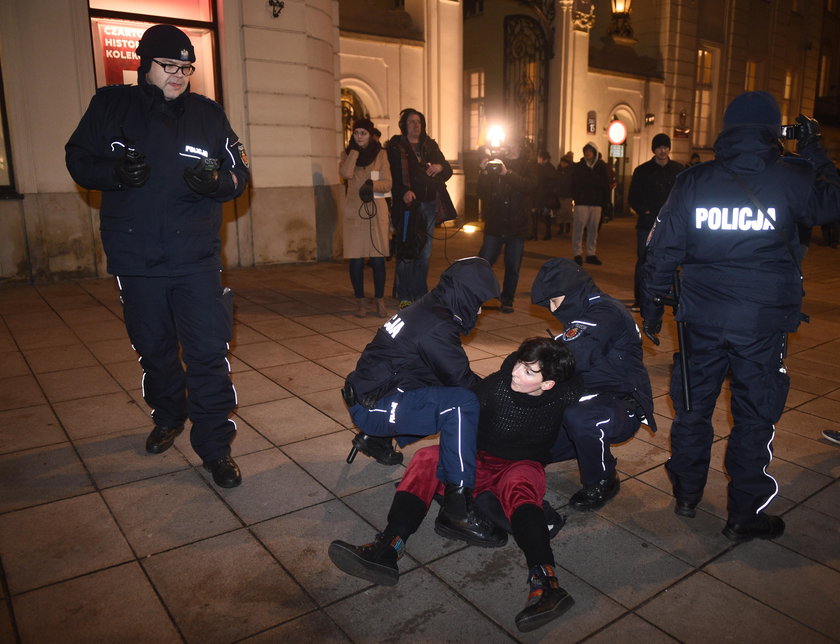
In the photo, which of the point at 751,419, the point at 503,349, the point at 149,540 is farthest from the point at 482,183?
the point at 149,540

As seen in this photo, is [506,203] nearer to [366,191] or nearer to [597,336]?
[366,191]

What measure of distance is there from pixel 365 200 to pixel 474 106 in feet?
51.1

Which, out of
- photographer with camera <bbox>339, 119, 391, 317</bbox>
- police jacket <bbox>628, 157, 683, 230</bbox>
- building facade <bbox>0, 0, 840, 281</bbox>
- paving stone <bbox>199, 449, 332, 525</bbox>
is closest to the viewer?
paving stone <bbox>199, 449, 332, 525</bbox>

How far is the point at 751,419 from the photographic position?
2959mm

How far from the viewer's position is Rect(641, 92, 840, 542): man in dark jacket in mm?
2846

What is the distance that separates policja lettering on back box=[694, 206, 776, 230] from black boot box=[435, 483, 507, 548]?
1.58 m

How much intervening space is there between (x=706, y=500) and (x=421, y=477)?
60.8 inches

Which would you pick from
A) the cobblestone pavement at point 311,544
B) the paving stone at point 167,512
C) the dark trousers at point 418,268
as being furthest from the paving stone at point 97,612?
the dark trousers at point 418,268

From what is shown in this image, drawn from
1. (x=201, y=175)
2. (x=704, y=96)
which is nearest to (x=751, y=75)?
(x=704, y=96)

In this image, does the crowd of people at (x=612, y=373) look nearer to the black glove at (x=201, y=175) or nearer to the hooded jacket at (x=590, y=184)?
the black glove at (x=201, y=175)

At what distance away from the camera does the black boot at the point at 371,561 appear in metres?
2.58

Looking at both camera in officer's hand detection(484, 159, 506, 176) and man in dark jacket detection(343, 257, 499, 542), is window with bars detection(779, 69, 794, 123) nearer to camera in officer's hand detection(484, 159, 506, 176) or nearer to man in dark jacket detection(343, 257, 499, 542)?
camera in officer's hand detection(484, 159, 506, 176)

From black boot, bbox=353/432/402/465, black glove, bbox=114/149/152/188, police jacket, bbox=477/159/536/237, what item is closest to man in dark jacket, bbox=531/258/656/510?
black boot, bbox=353/432/402/465

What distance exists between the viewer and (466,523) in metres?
2.91
